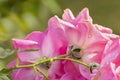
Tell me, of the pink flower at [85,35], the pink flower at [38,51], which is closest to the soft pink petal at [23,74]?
the pink flower at [38,51]

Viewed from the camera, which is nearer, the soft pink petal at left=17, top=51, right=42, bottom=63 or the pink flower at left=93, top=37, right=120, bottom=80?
the pink flower at left=93, top=37, right=120, bottom=80

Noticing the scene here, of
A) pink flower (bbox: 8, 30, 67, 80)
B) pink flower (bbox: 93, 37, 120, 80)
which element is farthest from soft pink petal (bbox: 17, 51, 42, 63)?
pink flower (bbox: 93, 37, 120, 80)

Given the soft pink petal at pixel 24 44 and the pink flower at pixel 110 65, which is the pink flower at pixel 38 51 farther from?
the pink flower at pixel 110 65

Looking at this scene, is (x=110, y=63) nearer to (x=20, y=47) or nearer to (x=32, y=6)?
(x=20, y=47)

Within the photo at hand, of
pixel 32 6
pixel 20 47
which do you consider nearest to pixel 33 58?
pixel 20 47

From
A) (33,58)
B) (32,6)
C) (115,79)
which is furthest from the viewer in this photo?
(32,6)

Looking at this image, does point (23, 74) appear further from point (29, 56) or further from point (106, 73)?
point (106, 73)

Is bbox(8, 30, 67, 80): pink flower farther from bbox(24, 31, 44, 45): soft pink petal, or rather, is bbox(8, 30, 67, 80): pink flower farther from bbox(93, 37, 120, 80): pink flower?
bbox(93, 37, 120, 80): pink flower

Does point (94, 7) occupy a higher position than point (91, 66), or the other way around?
point (94, 7)

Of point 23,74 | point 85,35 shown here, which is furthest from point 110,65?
point 23,74
